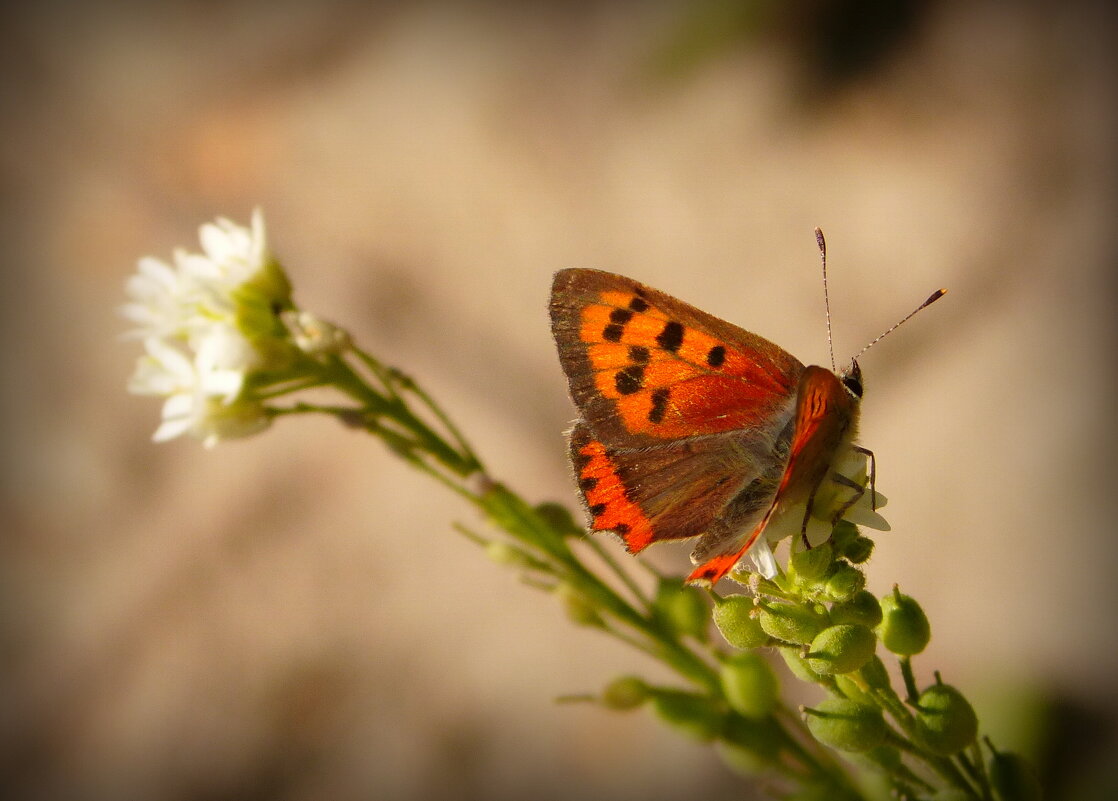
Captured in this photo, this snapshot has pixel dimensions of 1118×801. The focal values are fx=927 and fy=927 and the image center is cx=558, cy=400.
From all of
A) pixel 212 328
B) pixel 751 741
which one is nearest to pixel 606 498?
pixel 751 741

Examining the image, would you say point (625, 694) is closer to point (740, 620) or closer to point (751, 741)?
point (751, 741)

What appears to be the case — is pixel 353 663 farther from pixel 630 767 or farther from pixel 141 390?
pixel 141 390

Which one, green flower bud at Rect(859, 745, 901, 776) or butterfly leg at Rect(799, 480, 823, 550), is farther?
green flower bud at Rect(859, 745, 901, 776)

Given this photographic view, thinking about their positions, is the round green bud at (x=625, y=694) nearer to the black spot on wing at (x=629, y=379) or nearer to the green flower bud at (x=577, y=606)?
the green flower bud at (x=577, y=606)

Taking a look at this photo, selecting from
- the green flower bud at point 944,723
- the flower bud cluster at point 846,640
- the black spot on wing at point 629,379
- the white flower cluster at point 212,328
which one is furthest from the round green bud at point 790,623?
the white flower cluster at point 212,328

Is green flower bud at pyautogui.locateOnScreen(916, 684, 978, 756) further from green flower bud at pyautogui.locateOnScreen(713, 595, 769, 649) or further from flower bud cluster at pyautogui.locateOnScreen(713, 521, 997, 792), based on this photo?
green flower bud at pyautogui.locateOnScreen(713, 595, 769, 649)

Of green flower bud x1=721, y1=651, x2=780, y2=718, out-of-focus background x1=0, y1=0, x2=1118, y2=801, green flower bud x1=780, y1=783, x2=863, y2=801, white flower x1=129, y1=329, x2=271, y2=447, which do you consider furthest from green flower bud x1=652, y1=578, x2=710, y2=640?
out-of-focus background x1=0, y1=0, x2=1118, y2=801
